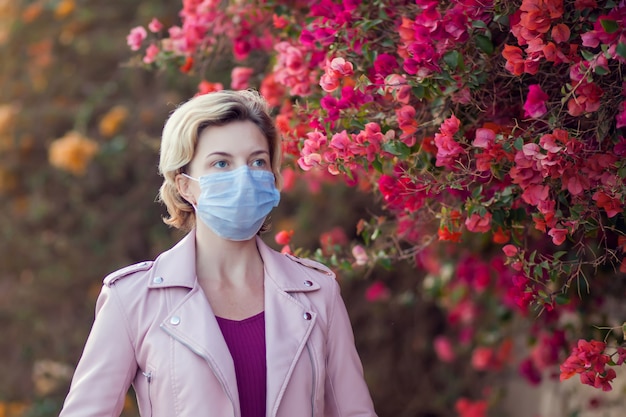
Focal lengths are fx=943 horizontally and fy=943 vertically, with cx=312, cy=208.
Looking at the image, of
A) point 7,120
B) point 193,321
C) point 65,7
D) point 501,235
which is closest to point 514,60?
point 501,235

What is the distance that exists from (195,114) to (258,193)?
255mm

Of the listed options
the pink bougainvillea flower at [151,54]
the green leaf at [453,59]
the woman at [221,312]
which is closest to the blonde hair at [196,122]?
the woman at [221,312]

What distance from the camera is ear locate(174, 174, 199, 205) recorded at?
2447mm

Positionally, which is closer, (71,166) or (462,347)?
(71,166)

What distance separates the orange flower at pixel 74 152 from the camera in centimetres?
504

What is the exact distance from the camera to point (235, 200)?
237 cm

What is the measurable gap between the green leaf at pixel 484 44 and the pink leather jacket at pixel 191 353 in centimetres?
78

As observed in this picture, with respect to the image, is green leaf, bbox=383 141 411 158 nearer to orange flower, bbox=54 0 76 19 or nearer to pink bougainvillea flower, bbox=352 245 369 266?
pink bougainvillea flower, bbox=352 245 369 266

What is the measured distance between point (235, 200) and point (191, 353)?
0.39m

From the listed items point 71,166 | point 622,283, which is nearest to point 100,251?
point 71,166

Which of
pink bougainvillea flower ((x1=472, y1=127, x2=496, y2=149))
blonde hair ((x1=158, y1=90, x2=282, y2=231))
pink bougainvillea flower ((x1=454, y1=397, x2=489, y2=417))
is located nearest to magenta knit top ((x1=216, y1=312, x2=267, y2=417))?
blonde hair ((x1=158, y1=90, x2=282, y2=231))

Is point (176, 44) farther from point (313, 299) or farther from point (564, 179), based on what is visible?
point (564, 179)

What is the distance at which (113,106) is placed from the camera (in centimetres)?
555

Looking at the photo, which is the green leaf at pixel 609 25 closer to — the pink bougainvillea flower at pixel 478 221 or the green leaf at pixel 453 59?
the green leaf at pixel 453 59
